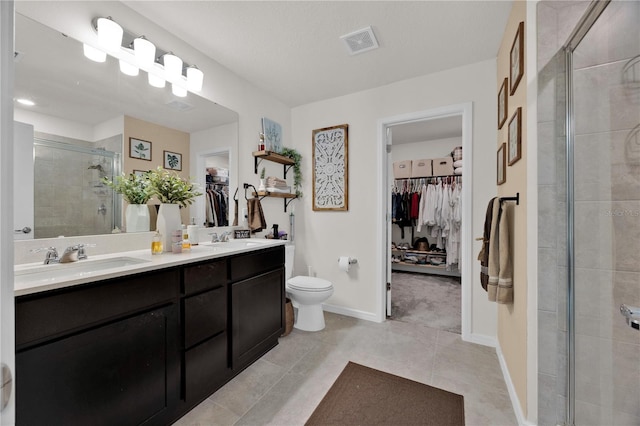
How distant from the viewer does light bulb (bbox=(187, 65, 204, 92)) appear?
6.83 ft

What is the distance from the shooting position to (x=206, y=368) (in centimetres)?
158

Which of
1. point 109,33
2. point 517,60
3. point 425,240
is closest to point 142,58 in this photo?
point 109,33

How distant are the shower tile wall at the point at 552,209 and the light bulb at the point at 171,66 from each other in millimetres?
2259

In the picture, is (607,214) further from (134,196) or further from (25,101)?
(25,101)

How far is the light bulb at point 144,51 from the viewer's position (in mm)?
1737

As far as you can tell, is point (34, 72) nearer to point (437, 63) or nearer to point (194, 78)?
point (194, 78)

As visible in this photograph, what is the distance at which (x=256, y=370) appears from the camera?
1.90 metres

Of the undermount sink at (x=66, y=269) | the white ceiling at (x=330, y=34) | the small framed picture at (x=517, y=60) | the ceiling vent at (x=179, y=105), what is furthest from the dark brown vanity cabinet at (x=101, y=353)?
the small framed picture at (x=517, y=60)

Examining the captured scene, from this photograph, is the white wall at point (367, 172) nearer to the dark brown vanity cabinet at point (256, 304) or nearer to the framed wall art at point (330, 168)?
the framed wall art at point (330, 168)

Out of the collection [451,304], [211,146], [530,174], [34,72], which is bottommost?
[451,304]

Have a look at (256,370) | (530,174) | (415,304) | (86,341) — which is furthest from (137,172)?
(415,304)

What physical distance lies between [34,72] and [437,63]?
2.83 meters

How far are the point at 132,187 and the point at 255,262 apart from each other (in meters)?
0.97

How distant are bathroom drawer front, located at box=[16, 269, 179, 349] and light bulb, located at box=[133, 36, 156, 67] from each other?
1.46 m
